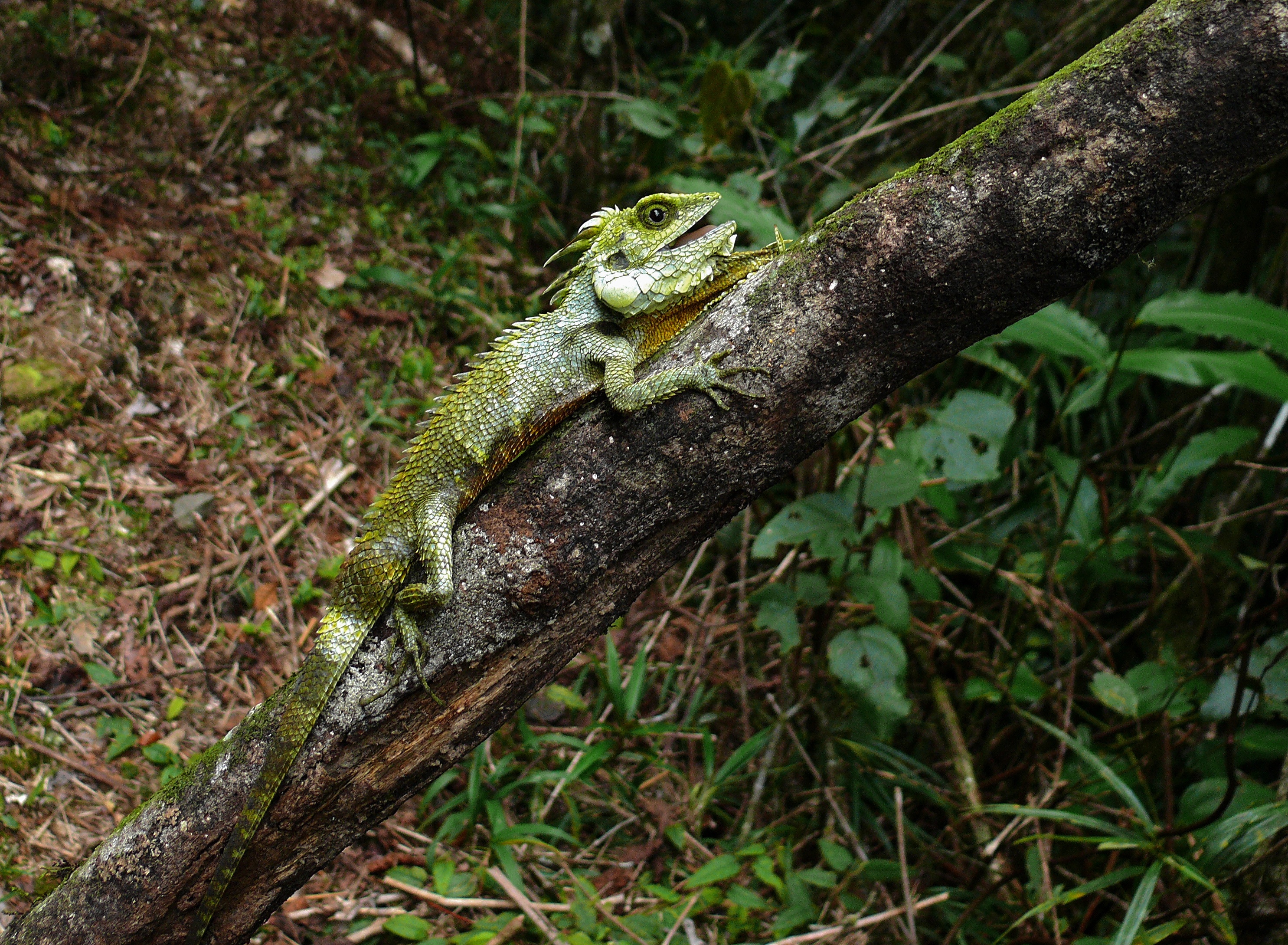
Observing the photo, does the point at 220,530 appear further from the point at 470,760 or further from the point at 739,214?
the point at 739,214

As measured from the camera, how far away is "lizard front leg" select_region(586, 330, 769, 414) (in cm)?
244

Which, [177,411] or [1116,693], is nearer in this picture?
[1116,693]

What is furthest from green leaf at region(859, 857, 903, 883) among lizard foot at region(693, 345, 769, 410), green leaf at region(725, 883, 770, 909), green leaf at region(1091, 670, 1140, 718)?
lizard foot at region(693, 345, 769, 410)

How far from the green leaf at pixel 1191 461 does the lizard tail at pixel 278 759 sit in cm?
414

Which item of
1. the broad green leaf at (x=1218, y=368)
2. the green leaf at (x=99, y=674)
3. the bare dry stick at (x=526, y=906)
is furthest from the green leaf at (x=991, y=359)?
the green leaf at (x=99, y=674)

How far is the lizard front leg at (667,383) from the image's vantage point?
244 cm

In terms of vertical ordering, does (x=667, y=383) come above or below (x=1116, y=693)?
above

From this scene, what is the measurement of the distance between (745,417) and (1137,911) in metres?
2.40

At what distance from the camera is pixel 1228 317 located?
149 inches

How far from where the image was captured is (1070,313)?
4270 mm

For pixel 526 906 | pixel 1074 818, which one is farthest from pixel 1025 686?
pixel 526 906

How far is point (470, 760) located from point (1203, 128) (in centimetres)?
394

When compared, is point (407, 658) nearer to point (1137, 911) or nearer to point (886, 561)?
point (886, 561)

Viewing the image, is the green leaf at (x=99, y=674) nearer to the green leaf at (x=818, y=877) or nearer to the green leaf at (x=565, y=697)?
the green leaf at (x=565, y=697)
